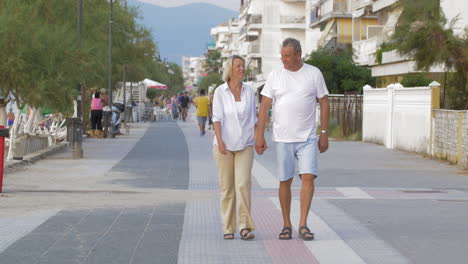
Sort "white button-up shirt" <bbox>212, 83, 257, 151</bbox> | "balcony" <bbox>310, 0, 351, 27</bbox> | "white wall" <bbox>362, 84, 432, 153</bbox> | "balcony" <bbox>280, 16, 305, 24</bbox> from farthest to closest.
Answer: "balcony" <bbox>280, 16, 305, 24</bbox>, "balcony" <bbox>310, 0, 351, 27</bbox>, "white wall" <bbox>362, 84, 432, 153</bbox>, "white button-up shirt" <bbox>212, 83, 257, 151</bbox>

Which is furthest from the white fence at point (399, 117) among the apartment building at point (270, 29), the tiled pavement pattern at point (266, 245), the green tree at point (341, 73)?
the apartment building at point (270, 29)

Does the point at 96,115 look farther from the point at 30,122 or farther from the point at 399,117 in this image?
the point at 399,117

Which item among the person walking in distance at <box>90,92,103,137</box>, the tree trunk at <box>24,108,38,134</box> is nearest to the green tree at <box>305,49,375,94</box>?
the person walking in distance at <box>90,92,103,137</box>

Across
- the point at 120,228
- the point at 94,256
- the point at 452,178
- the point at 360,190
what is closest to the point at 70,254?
the point at 94,256

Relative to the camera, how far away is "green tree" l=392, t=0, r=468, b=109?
71.7 ft

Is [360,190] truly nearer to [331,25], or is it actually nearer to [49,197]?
[49,197]

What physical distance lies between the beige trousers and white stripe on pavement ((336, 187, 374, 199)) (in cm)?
443

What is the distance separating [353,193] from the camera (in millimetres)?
13664

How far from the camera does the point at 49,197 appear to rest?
12.7m

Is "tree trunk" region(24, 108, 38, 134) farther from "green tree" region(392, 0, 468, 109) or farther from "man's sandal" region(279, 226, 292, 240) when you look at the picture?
"man's sandal" region(279, 226, 292, 240)

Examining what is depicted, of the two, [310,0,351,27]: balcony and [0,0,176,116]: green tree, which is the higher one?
[310,0,351,27]: balcony

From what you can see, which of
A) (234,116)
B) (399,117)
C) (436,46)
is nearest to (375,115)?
(399,117)

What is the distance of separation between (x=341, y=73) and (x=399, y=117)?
2231 centimetres

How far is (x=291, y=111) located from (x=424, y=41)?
47.1ft
